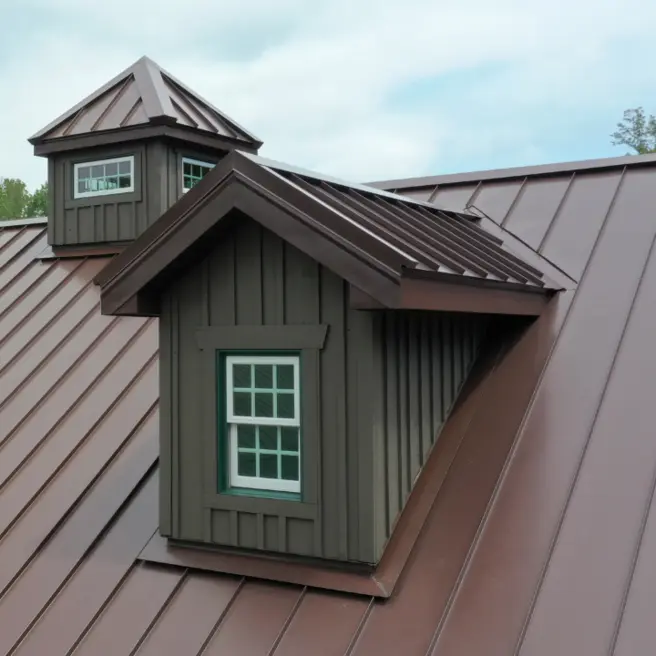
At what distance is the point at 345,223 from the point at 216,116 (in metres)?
6.89

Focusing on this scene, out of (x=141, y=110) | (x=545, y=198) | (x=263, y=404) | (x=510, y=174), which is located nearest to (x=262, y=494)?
(x=263, y=404)

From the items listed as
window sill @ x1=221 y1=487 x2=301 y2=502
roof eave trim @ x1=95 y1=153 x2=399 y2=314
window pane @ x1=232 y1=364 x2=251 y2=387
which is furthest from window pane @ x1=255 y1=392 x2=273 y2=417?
roof eave trim @ x1=95 y1=153 x2=399 y2=314

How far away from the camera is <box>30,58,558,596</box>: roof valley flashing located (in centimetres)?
412

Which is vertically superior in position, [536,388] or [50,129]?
[50,129]

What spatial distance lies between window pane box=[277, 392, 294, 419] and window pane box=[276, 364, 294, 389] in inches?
2.0

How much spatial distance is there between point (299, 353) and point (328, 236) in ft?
2.50

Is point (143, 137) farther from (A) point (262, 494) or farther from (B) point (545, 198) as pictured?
(A) point (262, 494)

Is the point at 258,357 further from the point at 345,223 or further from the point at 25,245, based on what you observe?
the point at 25,245

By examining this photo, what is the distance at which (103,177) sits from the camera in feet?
Result: 32.5

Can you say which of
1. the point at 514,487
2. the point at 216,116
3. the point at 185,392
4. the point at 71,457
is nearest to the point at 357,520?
the point at 514,487

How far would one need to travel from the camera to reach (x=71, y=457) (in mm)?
6121

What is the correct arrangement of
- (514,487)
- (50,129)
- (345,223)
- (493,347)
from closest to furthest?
(345,223) → (514,487) → (493,347) → (50,129)

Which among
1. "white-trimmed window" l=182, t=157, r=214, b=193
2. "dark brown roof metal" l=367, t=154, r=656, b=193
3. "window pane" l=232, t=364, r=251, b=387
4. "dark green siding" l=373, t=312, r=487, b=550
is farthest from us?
"white-trimmed window" l=182, t=157, r=214, b=193

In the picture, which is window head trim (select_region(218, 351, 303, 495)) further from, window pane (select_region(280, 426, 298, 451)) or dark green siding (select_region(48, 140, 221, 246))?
dark green siding (select_region(48, 140, 221, 246))
